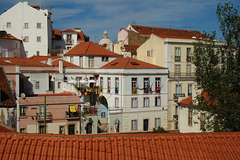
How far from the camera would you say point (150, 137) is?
30.5 ft

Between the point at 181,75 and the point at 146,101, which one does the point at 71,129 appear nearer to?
the point at 146,101

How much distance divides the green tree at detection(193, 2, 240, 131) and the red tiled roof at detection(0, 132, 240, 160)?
7437 millimetres

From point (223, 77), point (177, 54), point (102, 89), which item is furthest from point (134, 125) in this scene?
point (223, 77)

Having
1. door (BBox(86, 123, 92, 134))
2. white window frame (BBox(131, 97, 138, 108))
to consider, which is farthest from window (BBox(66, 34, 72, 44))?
door (BBox(86, 123, 92, 134))

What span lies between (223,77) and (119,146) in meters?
10.9

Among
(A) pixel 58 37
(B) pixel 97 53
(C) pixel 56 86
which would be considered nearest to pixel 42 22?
(A) pixel 58 37

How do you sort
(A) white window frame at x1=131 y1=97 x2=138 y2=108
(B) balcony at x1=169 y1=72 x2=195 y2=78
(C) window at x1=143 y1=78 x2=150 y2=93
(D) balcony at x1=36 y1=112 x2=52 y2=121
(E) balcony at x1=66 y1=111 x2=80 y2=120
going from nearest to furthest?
(D) balcony at x1=36 y1=112 x2=52 y2=121
(E) balcony at x1=66 y1=111 x2=80 y2=120
(A) white window frame at x1=131 y1=97 x2=138 y2=108
(C) window at x1=143 y1=78 x2=150 y2=93
(B) balcony at x1=169 y1=72 x2=195 y2=78

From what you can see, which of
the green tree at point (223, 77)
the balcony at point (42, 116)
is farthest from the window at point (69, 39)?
the green tree at point (223, 77)

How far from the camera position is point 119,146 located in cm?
890

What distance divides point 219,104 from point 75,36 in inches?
2115

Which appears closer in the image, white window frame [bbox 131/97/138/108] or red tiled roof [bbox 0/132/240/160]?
red tiled roof [bbox 0/132/240/160]

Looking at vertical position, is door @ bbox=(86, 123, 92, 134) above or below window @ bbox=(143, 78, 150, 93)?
below

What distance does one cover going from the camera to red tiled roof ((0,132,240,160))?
8.49m

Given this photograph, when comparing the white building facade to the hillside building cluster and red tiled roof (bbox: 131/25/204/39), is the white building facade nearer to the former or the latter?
the hillside building cluster
